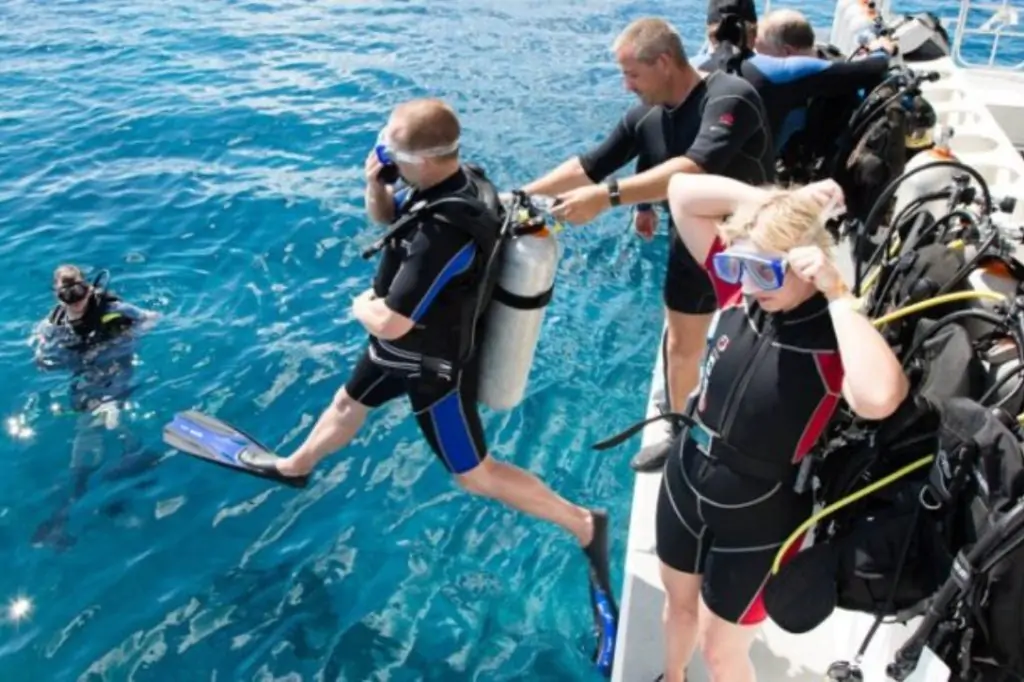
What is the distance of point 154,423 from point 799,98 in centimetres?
417

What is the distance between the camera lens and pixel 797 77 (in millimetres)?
4824

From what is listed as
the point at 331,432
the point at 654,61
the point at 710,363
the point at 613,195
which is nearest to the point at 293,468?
the point at 331,432

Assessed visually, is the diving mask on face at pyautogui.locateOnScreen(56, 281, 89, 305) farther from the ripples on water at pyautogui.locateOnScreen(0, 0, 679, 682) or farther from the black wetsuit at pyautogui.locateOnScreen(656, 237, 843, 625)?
the black wetsuit at pyautogui.locateOnScreen(656, 237, 843, 625)

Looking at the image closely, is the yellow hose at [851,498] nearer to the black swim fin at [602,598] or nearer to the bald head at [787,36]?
the black swim fin at [602,598]

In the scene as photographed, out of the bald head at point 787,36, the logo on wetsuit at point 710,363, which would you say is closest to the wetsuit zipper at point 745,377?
the logo on wetsuit at point 710,363

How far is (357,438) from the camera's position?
5.47 metres

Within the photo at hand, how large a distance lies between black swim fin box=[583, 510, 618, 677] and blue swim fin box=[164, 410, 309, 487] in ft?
4.81

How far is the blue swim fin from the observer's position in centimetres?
456

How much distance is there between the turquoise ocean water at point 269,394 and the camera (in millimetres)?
4180

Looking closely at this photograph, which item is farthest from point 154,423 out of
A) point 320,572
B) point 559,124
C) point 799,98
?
point 559,124

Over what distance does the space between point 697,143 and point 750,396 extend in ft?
4.67

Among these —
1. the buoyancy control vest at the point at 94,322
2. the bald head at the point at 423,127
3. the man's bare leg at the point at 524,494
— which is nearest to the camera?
the bald head at the point at 423,127

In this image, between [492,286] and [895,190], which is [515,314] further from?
[895,190]

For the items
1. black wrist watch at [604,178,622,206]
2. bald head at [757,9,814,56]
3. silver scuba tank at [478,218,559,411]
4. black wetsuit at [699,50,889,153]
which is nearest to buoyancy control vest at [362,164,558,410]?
silver scuba tank at [478,218,559,411]
